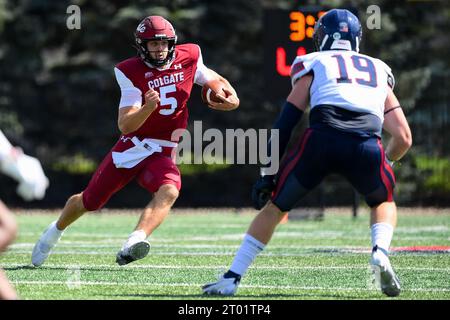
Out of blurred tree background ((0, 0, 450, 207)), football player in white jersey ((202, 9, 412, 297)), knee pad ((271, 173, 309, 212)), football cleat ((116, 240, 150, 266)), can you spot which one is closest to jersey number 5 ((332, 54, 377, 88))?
football player in white jersey ((202, 9, 412, 297))

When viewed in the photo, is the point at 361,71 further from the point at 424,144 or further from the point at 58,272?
the point at 424,144

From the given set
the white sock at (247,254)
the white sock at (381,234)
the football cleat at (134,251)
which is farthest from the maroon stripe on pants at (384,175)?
the football cleat at (134,251)

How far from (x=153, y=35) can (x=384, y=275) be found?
2606 millimetres

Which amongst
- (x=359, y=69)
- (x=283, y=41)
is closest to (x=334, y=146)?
(x=359, y=69)

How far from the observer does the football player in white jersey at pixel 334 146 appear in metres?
5.34

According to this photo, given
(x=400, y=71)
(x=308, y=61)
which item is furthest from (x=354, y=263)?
(x=400, y=71)

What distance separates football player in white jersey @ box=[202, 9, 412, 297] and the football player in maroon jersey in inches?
60.7

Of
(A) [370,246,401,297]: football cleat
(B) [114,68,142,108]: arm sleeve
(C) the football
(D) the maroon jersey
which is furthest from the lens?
(C) the football

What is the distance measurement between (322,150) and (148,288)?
4.42 ft

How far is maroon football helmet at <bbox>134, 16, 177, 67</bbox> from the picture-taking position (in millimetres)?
6941

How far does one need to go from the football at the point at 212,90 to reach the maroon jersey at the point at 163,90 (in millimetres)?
134

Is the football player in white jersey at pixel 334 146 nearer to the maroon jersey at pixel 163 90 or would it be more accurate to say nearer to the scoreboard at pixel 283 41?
the maroon jersey at pixel 163 90

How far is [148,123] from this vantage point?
710cm

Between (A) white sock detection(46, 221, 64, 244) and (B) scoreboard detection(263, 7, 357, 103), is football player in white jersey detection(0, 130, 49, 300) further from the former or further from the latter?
(B) scoreboard detection(263, 7, 357, 103)
